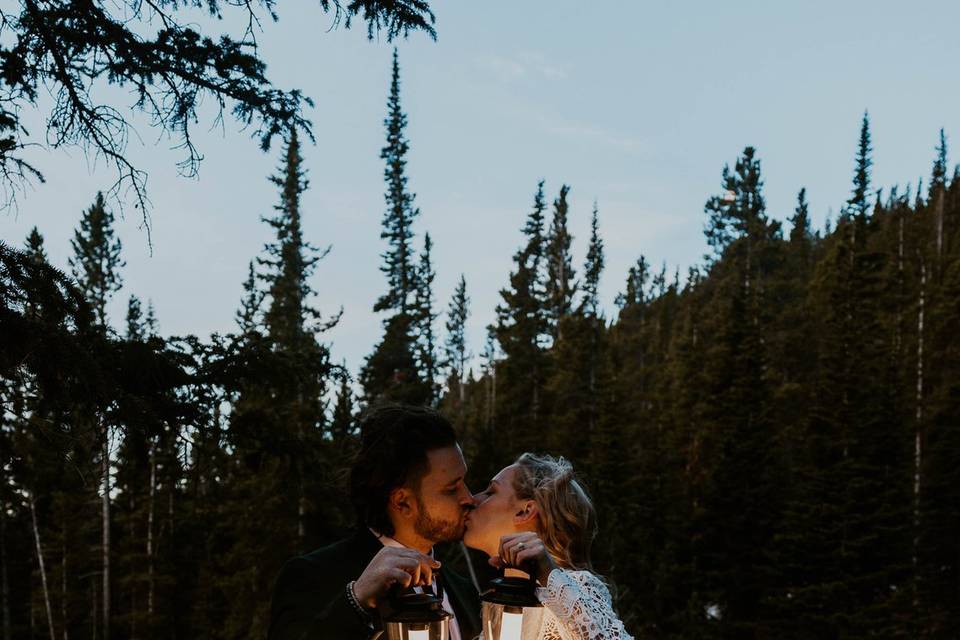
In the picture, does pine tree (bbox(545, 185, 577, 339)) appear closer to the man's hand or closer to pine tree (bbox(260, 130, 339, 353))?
→ pine tree (bbox(260, 130, 339, 353))

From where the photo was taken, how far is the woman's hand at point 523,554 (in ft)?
8.59

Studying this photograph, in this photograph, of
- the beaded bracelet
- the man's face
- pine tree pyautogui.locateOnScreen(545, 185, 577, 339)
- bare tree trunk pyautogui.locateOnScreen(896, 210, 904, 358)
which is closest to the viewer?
the beaded bracelet

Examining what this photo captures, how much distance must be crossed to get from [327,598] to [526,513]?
98 cm

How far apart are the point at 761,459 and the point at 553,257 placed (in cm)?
2660

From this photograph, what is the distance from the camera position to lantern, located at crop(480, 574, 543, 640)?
7.68 ft

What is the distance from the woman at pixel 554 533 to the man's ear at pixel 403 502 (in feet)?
0.80

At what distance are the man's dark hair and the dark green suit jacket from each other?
0.10 meters

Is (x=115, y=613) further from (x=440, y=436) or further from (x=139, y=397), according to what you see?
(x=440, y=436)

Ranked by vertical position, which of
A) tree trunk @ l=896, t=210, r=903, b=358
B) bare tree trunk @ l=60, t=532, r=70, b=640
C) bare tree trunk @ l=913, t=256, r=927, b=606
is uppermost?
tree trunk @ l=896, t=210, r=903, b=358

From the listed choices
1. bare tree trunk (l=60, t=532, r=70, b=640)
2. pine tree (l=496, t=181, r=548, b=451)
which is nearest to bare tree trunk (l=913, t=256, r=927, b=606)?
pine tree (l=496, t=181, r=548, b=451)

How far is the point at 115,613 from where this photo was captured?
45.9 metres

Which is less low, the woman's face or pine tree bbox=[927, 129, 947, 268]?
pine tree bbox=[927, 129, 947, 268]

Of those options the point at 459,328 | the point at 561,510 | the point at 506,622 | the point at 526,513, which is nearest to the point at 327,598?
the point at 506,622

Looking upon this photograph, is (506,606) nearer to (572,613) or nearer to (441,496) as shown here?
(572,613)
